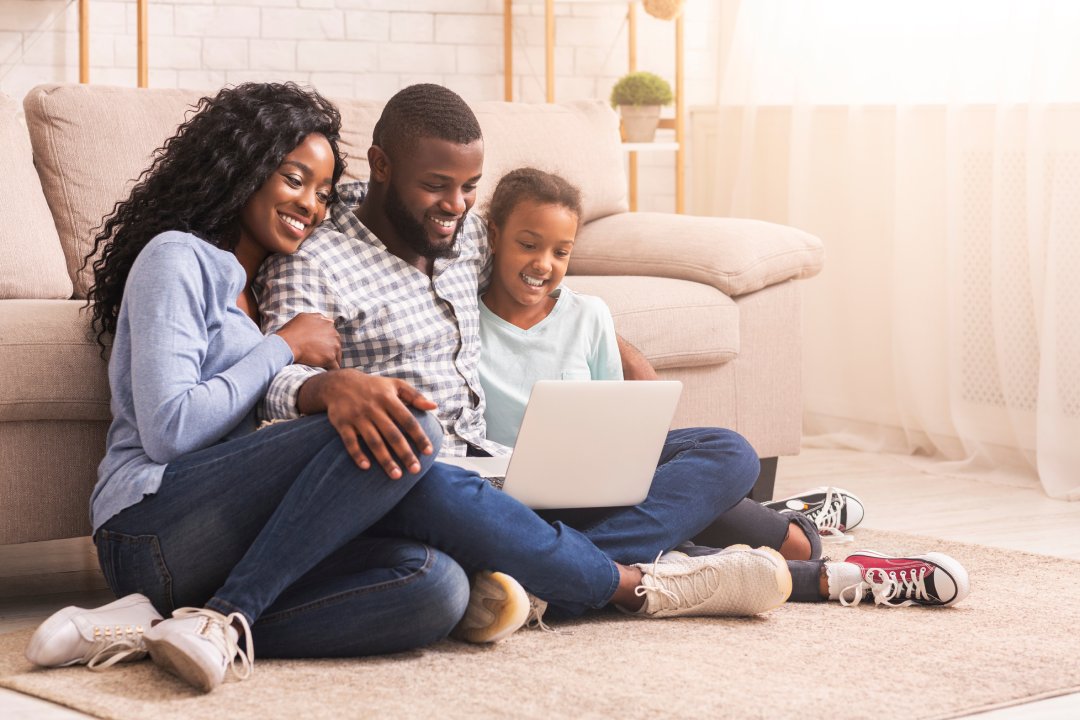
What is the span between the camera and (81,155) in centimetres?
249

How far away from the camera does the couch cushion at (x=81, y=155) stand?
2479 mm

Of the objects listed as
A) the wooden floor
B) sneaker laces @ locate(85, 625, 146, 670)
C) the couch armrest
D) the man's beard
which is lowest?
the wooden floor

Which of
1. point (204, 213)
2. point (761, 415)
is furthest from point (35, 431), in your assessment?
point (761, 415)

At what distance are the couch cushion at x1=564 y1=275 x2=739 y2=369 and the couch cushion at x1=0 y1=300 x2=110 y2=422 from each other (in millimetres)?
960

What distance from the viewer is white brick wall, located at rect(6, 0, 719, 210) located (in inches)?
133

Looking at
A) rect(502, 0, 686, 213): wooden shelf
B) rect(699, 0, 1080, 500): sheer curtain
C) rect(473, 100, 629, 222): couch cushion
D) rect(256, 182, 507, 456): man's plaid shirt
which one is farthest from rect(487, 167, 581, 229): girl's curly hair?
rect(502, 0, 686, 213): wooden shelf

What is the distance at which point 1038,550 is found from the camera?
249 cm

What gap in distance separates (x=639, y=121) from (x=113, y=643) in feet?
8.23

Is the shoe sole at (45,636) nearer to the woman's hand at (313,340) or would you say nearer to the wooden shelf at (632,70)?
the woman's hand at (313,340)

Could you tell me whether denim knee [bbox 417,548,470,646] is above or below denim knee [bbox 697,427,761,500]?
below

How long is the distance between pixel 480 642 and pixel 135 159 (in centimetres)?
120

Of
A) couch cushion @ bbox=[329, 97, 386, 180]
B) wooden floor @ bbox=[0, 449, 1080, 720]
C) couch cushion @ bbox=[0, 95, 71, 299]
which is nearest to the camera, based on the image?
wooden floor @ bbox=[0, 449, 1080, 720]

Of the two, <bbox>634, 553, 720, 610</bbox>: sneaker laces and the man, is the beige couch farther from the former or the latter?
<bbox>634, 553, 720, 610</bbox>: sneaker laces

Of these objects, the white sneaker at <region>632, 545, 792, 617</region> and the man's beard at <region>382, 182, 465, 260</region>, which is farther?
the man's beard at <region>382, 182, 465, 260</region>
